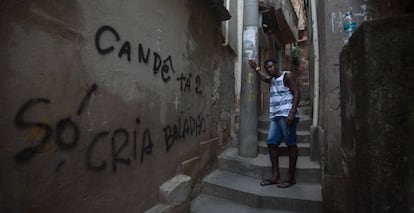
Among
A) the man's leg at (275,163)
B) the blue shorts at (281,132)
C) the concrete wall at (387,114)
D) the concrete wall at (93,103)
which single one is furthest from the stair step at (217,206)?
the concrete wall at (387,114)

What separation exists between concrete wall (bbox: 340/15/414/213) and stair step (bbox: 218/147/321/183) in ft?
8.06

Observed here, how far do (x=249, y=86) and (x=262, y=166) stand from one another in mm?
1409

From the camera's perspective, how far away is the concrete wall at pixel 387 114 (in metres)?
1.40

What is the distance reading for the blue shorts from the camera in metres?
3.83

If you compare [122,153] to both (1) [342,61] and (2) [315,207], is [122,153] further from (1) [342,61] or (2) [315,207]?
(2) [315,207]

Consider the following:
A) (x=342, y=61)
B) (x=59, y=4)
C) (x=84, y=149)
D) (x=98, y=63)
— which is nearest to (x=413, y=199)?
(x=342, y=61)

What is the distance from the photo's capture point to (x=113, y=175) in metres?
2.40

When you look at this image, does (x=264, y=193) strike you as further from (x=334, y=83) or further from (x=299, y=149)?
(x=334, y=83)

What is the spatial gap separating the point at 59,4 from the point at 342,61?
2.04 m

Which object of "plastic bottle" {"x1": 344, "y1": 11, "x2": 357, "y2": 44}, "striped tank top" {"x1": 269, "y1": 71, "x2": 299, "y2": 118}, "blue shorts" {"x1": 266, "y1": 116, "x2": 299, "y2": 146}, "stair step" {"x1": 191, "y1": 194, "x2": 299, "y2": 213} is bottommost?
"stair step" {"x1": 191, "y1": 194, "x2": 299, "y2": 213}

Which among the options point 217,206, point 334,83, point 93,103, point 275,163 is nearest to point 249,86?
point 275,163

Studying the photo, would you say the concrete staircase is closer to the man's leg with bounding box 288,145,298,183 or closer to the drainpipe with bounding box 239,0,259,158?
the man's leg with bounding box 288,145,298,183

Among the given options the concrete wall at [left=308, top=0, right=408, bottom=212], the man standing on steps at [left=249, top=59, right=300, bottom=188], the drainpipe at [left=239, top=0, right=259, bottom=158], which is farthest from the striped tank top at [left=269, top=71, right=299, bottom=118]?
the drainpipe at [left=239, top=0, right=259, bottom=158]

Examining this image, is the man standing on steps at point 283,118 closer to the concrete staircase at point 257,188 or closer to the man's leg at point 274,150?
the man's leg at point 274,150
